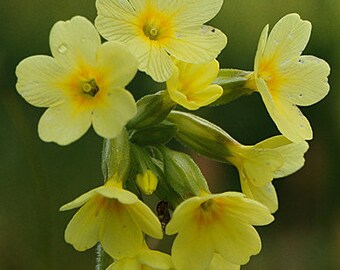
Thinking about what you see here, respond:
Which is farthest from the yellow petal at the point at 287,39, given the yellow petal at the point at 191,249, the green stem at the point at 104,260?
the green stem at the point at 104,260

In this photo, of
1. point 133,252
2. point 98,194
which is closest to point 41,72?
point 98,194

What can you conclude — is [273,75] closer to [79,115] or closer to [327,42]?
[79,115]

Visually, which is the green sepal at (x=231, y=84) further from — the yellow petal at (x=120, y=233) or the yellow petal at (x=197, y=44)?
the yellow petal at (x=120, y=233)

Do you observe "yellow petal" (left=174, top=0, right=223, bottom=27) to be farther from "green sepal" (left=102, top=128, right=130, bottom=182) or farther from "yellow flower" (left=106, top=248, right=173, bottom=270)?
"yellow flower" (left=106, top=248, right=173, bottom=270)

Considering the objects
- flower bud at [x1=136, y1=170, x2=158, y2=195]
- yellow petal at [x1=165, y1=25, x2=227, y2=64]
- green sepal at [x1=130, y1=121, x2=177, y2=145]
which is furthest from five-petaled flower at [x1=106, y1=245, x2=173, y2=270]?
yellow petal at [x1=165, y1=25, x2=227, y2=64]

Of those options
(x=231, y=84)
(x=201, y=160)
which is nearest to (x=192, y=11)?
(x=231, y=84)

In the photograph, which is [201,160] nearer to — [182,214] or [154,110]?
[154,110]
